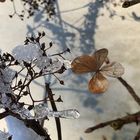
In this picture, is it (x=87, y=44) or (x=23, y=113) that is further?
(x=87, y=44)

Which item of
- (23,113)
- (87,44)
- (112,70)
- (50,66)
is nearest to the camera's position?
(23,113)

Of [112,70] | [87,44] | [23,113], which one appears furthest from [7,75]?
[87,44]

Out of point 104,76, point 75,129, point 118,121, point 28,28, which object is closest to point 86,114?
point 75,129

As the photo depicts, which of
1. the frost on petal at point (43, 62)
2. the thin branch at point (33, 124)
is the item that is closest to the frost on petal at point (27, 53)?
the frost on petal at point (43, 62)

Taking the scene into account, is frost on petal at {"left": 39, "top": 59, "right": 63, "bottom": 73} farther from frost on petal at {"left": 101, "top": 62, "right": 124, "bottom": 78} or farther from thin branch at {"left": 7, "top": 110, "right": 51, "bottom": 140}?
frost on petal at {"left": 101, "top": 62, "right": 124, "bottom": 78}

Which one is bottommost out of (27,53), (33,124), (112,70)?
(112,70)

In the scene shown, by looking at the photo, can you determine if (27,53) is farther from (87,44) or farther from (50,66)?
(87,44)

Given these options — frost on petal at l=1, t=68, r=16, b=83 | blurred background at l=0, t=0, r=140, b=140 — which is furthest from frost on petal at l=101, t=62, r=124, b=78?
frost on petal at l=1, t=68, r=16, b=83
